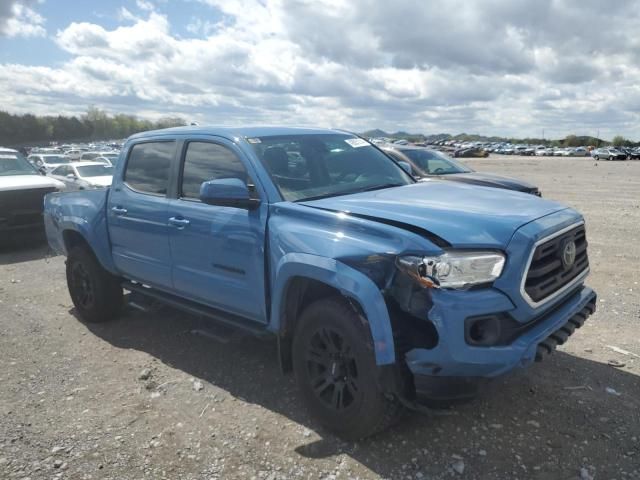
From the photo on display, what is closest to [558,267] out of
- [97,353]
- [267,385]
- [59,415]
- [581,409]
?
[581,409]

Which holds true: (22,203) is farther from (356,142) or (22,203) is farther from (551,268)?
(551,268)

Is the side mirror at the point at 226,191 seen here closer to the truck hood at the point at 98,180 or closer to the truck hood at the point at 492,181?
the truck hood at the point at 492,181

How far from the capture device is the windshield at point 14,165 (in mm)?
10778

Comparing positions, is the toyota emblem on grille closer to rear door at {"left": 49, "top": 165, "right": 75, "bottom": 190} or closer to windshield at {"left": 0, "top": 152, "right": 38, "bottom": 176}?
windshield at {"left": 0, "top": 152, "right": 38, "bottom": 176}

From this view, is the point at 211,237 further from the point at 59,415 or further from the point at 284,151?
the point at 59,415

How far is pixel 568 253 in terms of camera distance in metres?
3.40

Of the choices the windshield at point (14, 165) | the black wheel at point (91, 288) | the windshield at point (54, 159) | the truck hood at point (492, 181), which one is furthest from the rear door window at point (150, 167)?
the windshield at point (54, 159)

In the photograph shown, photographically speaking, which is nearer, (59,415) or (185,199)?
(59,415)

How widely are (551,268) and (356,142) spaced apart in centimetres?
217

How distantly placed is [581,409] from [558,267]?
1.08m

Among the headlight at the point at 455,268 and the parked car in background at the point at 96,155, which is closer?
the headlight at the point at 455,268

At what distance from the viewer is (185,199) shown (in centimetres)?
439

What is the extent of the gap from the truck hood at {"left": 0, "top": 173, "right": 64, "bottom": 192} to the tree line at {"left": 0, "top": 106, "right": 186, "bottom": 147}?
234ft

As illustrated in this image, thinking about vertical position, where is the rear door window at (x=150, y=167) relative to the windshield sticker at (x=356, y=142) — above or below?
below
